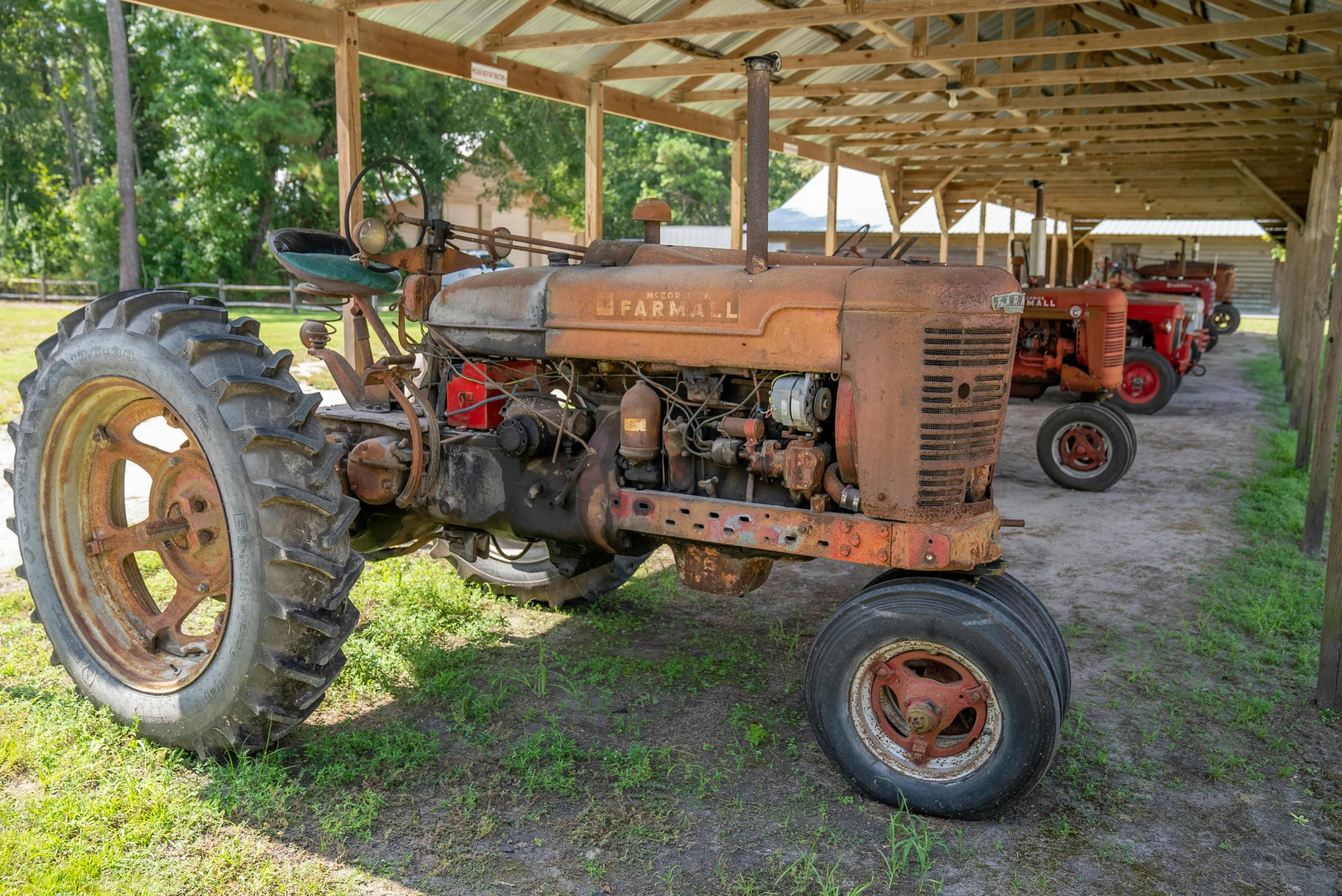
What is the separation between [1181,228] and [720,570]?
96.4 ft

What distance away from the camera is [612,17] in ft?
26.3

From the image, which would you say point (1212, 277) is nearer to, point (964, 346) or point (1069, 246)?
point (1069, 246)

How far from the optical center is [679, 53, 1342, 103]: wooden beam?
838cm

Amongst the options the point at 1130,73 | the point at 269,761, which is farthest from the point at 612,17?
the point at 269,761

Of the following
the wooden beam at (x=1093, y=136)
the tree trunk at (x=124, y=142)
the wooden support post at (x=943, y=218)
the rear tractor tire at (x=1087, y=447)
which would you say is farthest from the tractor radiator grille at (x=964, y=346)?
the tree trunk at (x=124, y=142)

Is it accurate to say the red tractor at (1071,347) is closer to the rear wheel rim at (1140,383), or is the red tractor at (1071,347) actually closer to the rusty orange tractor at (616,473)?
the rear wheel rim at (1140,383)

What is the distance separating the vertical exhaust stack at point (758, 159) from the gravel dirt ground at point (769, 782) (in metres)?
1.56

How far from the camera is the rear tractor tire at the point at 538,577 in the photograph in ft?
14.7

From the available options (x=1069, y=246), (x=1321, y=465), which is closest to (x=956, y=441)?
(x=1321, y=465)

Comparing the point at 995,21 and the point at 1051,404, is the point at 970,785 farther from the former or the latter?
the point at 995,21

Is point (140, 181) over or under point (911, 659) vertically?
over

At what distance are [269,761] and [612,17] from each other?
6.67 m

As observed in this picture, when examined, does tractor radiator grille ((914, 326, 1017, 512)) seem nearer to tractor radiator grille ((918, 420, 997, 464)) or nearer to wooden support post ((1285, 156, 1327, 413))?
tractor radiator grille ((918, 420, 997, 464))

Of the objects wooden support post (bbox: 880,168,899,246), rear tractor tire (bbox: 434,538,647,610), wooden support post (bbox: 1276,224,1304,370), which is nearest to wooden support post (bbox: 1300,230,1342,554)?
rear tractor tire (bbox: 434,538,647,610)
